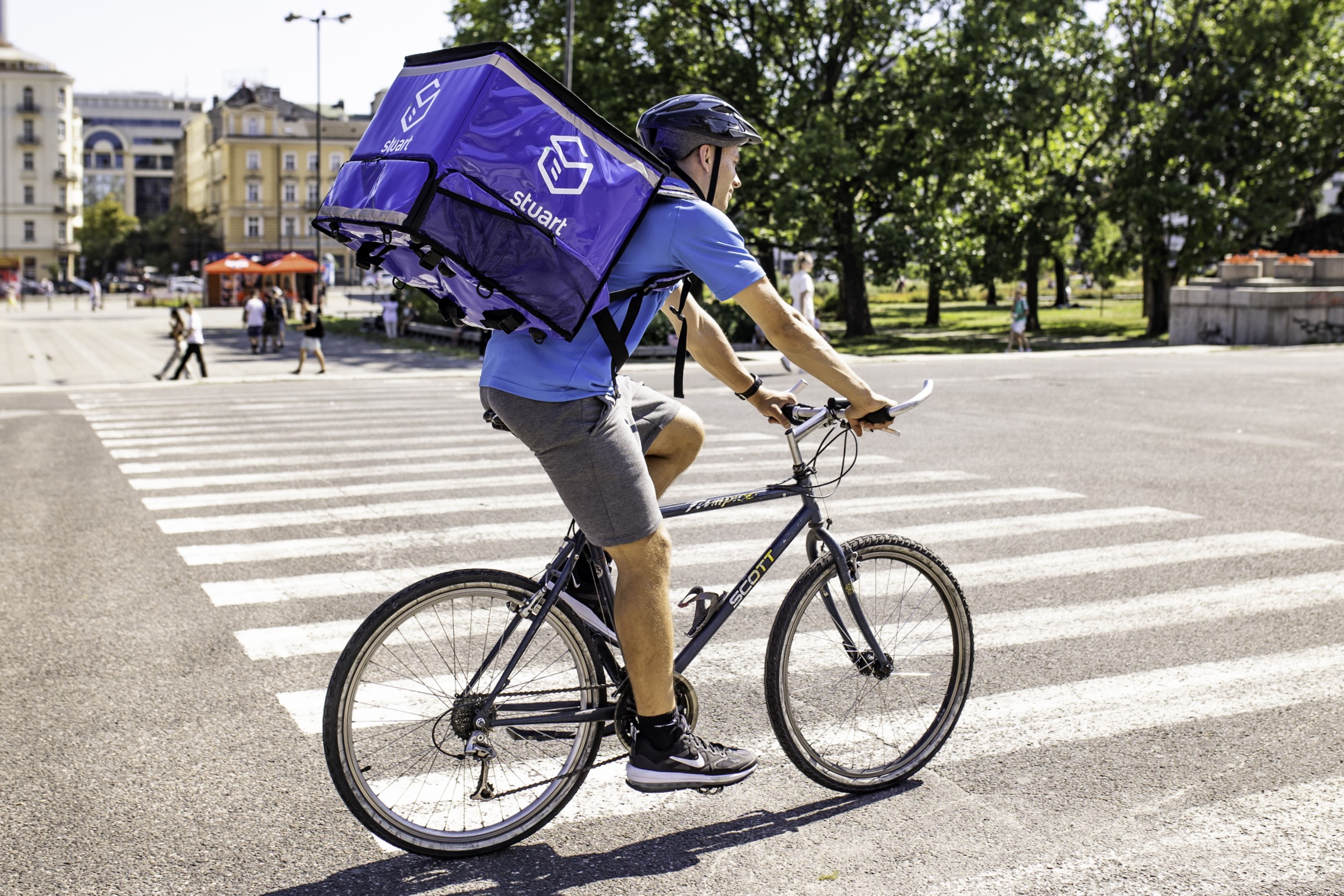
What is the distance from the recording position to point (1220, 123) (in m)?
36.1

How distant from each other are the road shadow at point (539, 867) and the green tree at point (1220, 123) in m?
35.2

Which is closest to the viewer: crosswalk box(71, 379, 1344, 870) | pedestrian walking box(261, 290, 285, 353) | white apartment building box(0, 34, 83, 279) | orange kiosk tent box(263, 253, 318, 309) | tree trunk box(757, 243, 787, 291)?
crosswalk box(71, 379, 1344, 870)

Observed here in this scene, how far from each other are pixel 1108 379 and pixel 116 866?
18.5 m

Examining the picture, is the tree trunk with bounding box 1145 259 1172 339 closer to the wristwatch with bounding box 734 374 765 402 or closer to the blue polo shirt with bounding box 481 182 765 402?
the wristwatch with bounding box 734 374 765 402

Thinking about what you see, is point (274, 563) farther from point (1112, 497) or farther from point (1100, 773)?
point (1112, 497)

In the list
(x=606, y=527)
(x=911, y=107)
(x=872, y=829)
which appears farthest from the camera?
(x=911, y=107)

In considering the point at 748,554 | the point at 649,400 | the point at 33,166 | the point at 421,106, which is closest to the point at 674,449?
the point at 649,400

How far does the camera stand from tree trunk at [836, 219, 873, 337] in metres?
35.0

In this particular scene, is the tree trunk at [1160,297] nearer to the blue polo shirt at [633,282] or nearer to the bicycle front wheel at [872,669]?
the bicycle front wheel at [872,669]

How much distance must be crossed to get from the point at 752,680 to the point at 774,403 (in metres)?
1.53

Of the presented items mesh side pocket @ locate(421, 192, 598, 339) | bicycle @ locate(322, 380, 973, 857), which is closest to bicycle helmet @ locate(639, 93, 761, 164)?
mesh side pocket @ locate(421, 192, 598, 339)

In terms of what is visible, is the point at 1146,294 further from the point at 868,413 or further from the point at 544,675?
the point at 544,675

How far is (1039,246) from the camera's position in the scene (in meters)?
36.4

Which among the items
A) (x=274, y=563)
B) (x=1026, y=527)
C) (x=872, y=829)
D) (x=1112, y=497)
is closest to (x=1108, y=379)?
(x=1112, y=497)
